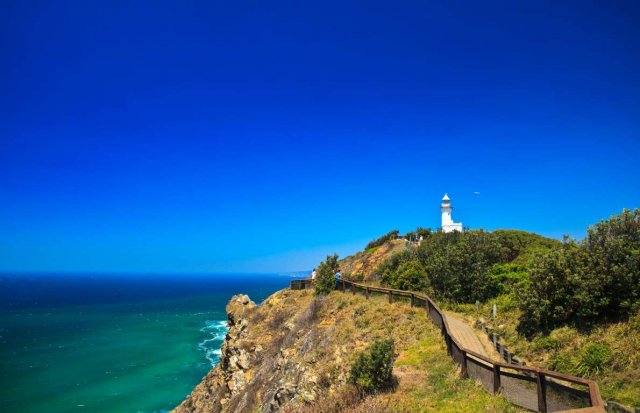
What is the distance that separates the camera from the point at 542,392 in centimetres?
946

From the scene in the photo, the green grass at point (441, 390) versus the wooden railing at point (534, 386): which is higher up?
the wooden railing at point (534, 386)

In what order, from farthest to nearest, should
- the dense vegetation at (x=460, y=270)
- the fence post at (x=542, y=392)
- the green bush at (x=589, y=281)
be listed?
the dense vegetation at (x=460, y=270) < the green bush at (x=589, y=281) < the fence post at (x=542, y=392)

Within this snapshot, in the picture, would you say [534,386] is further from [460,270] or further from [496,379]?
[460,270]

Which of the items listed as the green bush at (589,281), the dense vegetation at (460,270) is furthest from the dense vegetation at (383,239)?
the green bush at (589,281)

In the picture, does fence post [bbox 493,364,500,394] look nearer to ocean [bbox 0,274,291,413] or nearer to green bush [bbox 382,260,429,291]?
green bush [bbox 382,260,429,291]

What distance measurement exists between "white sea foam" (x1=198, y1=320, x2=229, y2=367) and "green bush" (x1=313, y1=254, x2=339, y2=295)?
1435 inches

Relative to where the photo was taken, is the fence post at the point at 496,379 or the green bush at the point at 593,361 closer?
the fence post at the point at 496,379

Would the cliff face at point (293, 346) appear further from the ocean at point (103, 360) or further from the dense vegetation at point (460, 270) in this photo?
the ocean at point (103, 360)

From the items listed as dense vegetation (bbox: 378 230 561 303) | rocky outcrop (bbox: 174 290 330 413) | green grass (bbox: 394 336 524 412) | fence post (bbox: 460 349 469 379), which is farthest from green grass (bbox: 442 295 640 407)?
rocky outcrop (bbox: 174 290 330 413)

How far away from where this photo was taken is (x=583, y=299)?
15984 millimetres

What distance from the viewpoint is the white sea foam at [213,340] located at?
6638 cm

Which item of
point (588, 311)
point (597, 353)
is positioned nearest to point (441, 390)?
point (597, 353)

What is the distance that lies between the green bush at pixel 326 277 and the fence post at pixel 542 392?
24308mm

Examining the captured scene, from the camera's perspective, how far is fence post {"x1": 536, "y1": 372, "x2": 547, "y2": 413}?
940cm
